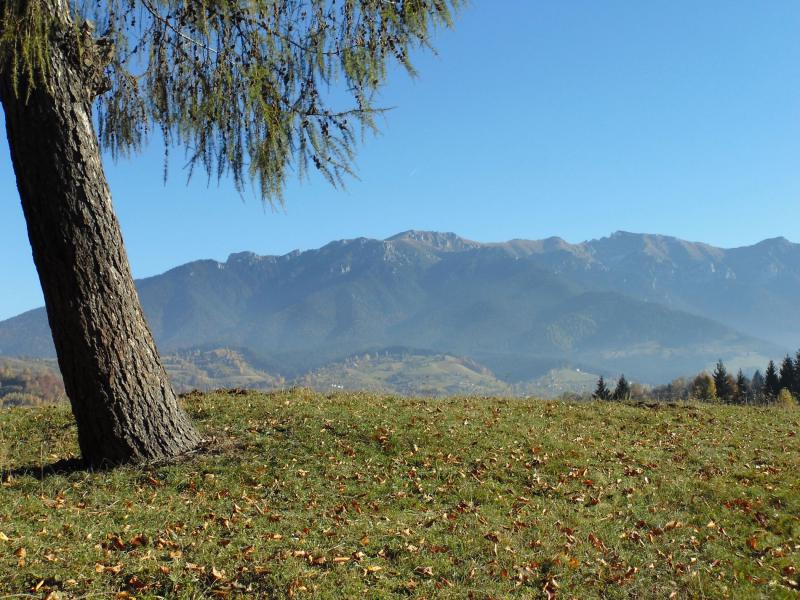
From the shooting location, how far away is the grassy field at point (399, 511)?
534cm

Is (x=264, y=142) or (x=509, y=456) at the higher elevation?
(x=264, y=142)

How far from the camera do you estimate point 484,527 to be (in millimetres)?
6875

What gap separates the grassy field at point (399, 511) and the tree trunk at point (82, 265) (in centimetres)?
77

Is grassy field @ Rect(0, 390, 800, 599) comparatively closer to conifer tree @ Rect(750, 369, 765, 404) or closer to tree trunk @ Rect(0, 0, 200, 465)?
tree trunk @ Rect(0, 0, 200, 465)

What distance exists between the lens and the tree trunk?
699 centimetres

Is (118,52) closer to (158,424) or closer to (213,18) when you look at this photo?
(213,18)

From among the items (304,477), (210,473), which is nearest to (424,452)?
(304,477)

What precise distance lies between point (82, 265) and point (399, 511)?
4.84m

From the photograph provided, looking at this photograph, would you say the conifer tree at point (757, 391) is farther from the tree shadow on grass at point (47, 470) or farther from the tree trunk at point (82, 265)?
the tree shadow on grass at point (47, 470)

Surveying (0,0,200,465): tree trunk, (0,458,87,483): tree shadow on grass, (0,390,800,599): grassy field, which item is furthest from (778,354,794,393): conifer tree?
(0,458,87,483): tree shadow on grass

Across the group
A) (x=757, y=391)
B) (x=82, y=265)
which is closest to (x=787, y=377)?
(x=757, y=391)

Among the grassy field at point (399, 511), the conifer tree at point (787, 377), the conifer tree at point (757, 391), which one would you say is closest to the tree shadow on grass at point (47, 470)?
the grassy field at point (399, 511)

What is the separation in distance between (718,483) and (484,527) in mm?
4262

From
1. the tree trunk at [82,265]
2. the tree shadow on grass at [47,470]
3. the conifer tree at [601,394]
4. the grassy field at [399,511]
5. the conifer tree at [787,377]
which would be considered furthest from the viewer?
the conifer tree at [787,377]
